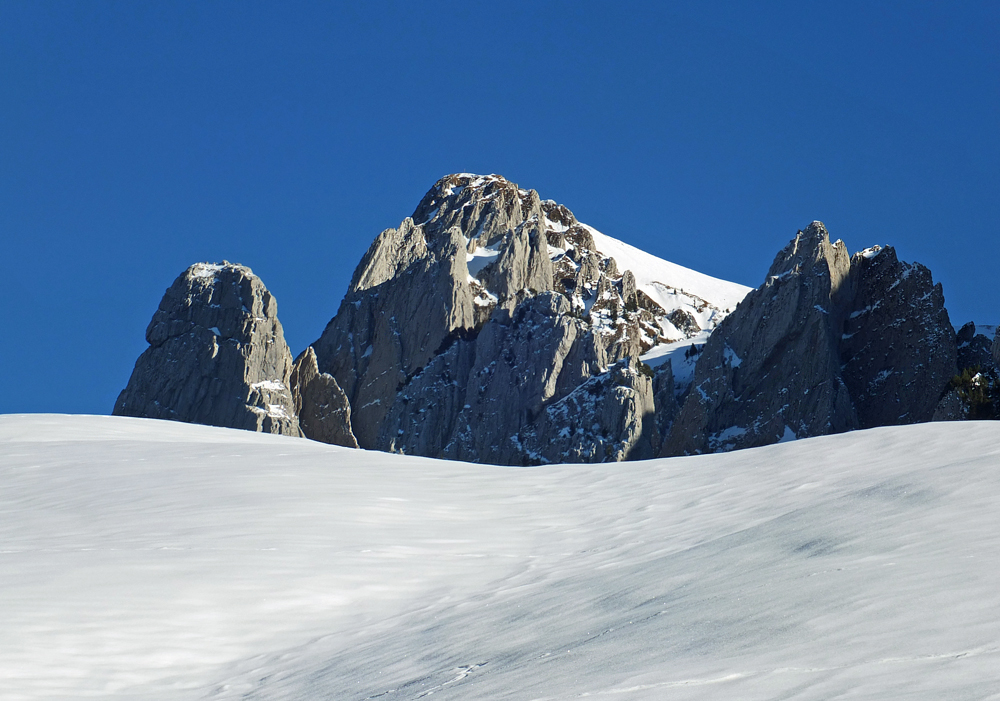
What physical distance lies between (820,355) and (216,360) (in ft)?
168

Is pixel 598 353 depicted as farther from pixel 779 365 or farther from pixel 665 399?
pixel 779 365

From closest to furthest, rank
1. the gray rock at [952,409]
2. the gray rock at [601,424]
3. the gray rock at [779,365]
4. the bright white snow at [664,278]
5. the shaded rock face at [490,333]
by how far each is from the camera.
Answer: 1. the gray rock at [952,409]
2. the gray rock at [601,424]
3. the gray rock at [779,365]
4. the shaded rock face at [490,333]
5. the bright white snow at [664,278]

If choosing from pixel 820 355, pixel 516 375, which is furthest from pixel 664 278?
pixel 820 355

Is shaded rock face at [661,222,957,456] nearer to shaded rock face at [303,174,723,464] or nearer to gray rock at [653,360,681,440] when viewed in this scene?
gray rock at [653,360,681,440]

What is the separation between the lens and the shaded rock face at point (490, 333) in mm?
93000

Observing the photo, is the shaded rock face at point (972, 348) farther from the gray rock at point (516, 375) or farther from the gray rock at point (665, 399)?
the gray rock at point (516, 375)

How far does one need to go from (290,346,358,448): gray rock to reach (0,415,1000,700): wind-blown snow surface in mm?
76017

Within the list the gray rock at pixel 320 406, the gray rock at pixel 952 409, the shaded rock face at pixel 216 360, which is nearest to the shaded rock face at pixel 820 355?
the gray rock at pixel 952 409

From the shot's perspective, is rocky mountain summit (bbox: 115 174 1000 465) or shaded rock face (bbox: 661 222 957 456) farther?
rocky mountain summit (bbox: 115 174 1000 465)

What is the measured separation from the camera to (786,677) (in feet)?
20.9

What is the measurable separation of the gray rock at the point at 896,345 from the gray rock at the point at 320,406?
1698 inches

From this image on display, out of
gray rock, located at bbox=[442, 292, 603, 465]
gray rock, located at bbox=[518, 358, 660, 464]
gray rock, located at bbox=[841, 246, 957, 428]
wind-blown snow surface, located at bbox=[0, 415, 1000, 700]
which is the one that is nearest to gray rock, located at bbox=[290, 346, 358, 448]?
gray rock, located at bbox=[442, 292, 603, 465]

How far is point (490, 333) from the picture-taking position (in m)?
103

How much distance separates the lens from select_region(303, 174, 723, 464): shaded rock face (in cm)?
9300
